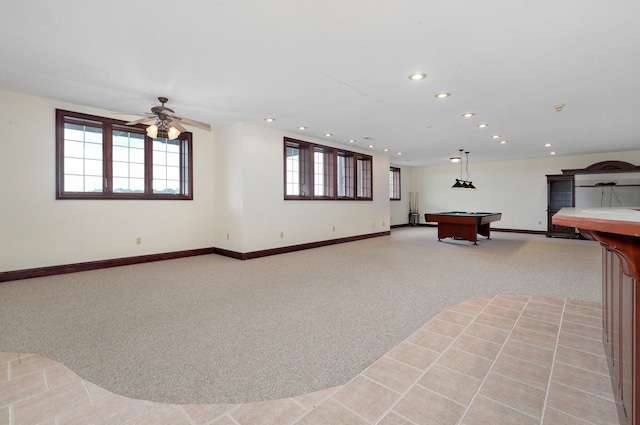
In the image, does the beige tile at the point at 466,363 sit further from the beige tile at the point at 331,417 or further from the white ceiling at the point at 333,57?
the white ceiling at the point at 333,57

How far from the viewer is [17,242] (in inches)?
157

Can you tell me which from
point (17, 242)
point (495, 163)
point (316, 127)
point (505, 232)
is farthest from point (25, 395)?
point (495, 163)

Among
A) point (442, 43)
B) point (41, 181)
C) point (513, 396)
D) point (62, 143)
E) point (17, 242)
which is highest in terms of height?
point (442, 43)

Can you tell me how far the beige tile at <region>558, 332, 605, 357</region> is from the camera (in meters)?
2.05

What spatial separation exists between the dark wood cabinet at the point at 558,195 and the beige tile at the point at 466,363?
8369mm

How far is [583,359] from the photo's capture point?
6.39 ft

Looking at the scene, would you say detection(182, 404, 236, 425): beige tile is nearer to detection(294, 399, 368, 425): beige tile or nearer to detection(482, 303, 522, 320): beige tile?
detection(294, 399, 368, 425): beige tile

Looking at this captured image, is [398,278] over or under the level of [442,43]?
under

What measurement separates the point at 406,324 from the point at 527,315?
115 centimetres

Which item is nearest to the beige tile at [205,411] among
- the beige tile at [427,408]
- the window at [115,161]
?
the beige tile at [427,408]

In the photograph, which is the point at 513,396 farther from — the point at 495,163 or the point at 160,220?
the point at 495,163

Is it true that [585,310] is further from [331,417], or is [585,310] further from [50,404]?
[50,404]

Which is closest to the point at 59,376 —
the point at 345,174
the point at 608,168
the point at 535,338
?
the point at 535,338

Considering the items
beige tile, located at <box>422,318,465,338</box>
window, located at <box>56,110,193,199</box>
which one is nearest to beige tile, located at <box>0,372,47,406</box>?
beige tile, located at <box>422,318,465,338</box>
